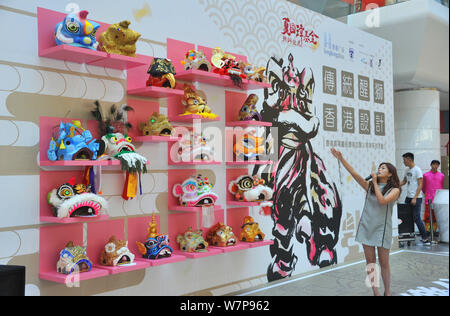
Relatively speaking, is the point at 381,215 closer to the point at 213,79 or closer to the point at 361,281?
the point at 361,281

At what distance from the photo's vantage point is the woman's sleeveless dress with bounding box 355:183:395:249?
3826 mm

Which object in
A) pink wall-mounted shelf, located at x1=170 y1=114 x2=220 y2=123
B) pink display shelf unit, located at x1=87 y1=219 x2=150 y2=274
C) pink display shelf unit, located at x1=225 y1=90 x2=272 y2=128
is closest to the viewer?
pink display shelf unit, located at x1=87 y1=219 x2=150 y2=274

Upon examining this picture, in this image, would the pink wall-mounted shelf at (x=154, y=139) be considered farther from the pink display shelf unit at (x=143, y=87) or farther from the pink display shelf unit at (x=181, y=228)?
the pink display shelf unit at (x=181, y=228)

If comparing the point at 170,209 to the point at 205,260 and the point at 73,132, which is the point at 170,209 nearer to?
the point at 205,260

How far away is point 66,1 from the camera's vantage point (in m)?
3.26

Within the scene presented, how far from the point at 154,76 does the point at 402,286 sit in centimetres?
315

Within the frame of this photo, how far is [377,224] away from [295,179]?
4.42 feet

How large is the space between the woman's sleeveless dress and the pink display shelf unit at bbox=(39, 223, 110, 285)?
215 cm

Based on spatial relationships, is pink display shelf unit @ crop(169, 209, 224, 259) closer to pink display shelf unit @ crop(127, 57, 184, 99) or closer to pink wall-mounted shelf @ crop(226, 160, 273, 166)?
pink wall-mounted shelf @ crop(226, 160, 273, 166)

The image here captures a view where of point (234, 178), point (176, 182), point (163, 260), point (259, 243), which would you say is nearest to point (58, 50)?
point (176, 182)

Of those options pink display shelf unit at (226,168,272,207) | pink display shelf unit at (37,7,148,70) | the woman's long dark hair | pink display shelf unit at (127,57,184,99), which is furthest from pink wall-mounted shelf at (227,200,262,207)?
pink display shelf unit at (37,7,148,70)

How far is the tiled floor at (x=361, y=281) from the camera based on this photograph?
172 inches

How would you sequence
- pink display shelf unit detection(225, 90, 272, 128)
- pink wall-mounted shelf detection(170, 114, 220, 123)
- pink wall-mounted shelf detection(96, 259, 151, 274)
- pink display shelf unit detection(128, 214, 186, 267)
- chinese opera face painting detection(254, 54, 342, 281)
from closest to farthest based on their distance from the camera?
pink wall-mounted shelf detection(96, 259, 151, 274) < pink display shelf unit detection(128, 214, 186, 267) < pink wall-mounted shelf detection(170, 114, 220, 123) < pink display shelf unit detection(225, 90, 272, 128) < chinese opera face painting detection(254, 54, 342, 281)

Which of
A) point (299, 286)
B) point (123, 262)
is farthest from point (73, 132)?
point (299, 286)
